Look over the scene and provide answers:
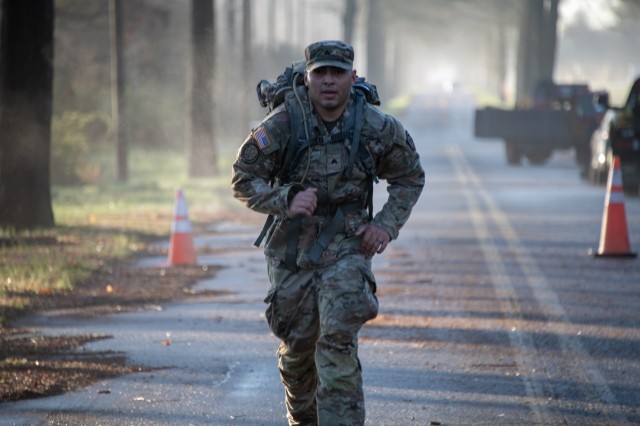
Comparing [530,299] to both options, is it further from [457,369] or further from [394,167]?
[394,167]

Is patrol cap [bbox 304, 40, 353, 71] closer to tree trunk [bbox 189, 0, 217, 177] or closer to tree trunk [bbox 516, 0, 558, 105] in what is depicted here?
tree trunk [bbox 189, 0, 217, 177]

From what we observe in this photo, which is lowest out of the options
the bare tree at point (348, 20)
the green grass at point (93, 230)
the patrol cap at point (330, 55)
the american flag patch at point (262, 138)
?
the green grass at point (93, 230)

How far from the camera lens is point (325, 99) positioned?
17.6 feet

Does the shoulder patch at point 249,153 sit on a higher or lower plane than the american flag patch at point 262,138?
lower

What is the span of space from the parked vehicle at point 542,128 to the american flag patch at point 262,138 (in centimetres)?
2323

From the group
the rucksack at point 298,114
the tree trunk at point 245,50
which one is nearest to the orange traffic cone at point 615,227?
the rucksack at point 298,114

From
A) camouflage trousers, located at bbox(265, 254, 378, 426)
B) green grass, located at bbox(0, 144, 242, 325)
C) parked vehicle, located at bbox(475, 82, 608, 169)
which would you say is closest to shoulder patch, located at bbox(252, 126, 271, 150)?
camouflage trousers, located at bbox(265, 254, 378, 426)

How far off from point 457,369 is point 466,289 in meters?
3.54

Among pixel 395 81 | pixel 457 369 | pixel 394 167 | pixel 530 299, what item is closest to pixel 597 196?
pixel 530 299

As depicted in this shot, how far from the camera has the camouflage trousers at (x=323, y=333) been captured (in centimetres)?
531

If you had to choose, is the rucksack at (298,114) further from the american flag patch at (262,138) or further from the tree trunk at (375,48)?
the tree trunk at (375,48)

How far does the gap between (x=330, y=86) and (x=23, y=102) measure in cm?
1022

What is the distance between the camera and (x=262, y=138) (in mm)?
5453

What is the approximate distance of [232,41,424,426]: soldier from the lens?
534 centimetres
